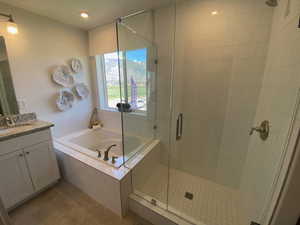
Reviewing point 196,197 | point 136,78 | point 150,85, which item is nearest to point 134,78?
point 136,78

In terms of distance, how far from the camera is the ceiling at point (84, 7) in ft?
5.32

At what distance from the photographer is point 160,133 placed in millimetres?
2213

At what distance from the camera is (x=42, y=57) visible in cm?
199

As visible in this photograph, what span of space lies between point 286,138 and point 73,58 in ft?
9.70

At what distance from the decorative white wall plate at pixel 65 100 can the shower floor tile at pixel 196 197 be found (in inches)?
72.9

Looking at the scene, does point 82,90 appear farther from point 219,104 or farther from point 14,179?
point 219,104

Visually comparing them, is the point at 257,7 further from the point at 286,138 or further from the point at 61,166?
the point at 61,166

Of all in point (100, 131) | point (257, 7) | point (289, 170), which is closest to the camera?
point (289, 170)

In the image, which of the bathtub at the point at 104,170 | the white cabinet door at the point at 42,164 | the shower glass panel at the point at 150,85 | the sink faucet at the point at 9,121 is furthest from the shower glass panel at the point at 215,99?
the sink faucet at the point at 9,121

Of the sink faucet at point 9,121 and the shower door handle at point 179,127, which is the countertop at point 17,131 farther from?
the shower door handle at point 179,127

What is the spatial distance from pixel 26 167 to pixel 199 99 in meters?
2.34

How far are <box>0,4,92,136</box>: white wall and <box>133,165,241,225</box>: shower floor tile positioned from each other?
1.84m

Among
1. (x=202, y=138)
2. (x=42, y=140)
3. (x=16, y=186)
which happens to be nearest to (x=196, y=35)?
(x=202, y=138)

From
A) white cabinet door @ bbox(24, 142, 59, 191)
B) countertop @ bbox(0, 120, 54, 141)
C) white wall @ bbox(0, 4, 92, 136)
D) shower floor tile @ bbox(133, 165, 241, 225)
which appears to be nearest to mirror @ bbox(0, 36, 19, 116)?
white wall @ bbox(0, 4, 92, 136)
